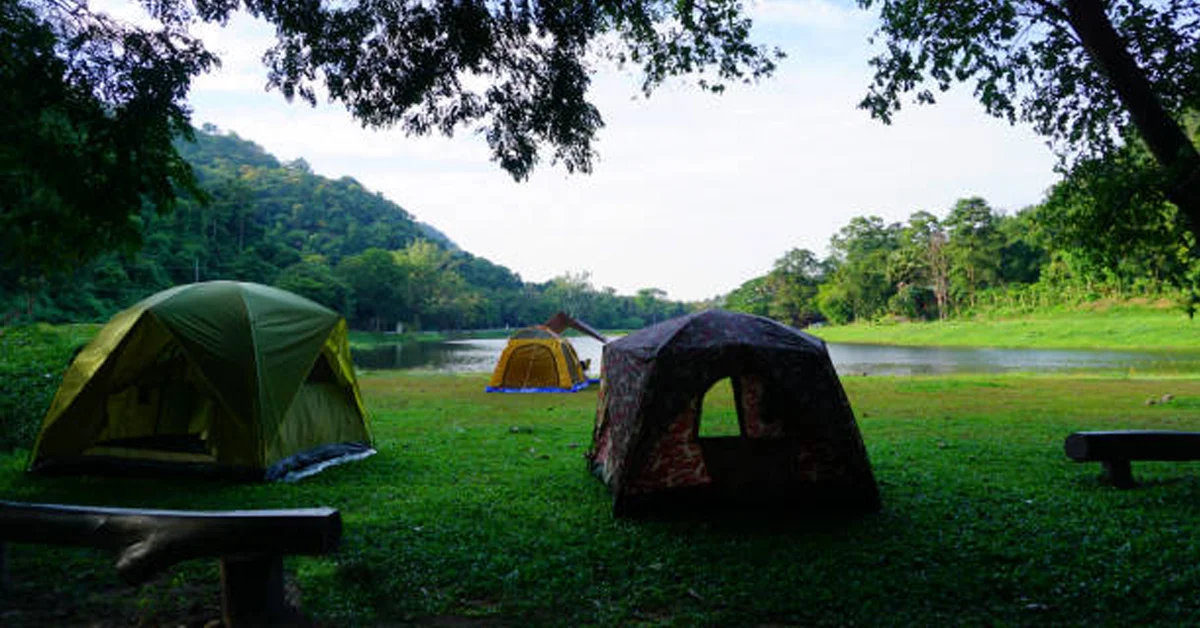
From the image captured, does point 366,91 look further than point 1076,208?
No

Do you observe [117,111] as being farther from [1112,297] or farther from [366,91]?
[1112,297]

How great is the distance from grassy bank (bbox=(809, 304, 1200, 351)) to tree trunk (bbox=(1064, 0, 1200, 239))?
28905 mm

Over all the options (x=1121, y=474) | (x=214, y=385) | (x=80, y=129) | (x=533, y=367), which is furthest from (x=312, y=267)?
(x=1121, y=474)

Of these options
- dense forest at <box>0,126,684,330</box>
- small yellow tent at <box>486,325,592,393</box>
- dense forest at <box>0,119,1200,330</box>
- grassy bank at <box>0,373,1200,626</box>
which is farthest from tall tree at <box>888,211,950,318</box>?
grassy bank at <box>0,373,1200,626</box>

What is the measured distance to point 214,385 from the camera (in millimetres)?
6785

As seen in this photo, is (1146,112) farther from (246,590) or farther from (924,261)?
(924,261)

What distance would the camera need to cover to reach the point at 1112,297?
46719mm

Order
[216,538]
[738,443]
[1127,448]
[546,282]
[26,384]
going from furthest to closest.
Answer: [546,282] → [26,384] → [1127,448] → [738,443] → [216,538]

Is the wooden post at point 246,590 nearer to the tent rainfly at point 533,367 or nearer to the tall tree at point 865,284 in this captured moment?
the tent rainfly at point 533,367

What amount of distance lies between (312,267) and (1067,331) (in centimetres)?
6221

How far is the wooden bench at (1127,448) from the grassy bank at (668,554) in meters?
0.24

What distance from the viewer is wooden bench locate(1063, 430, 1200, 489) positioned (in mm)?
6059

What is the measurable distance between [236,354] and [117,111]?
2.80 m

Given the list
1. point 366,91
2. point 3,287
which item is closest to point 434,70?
point 366,91
